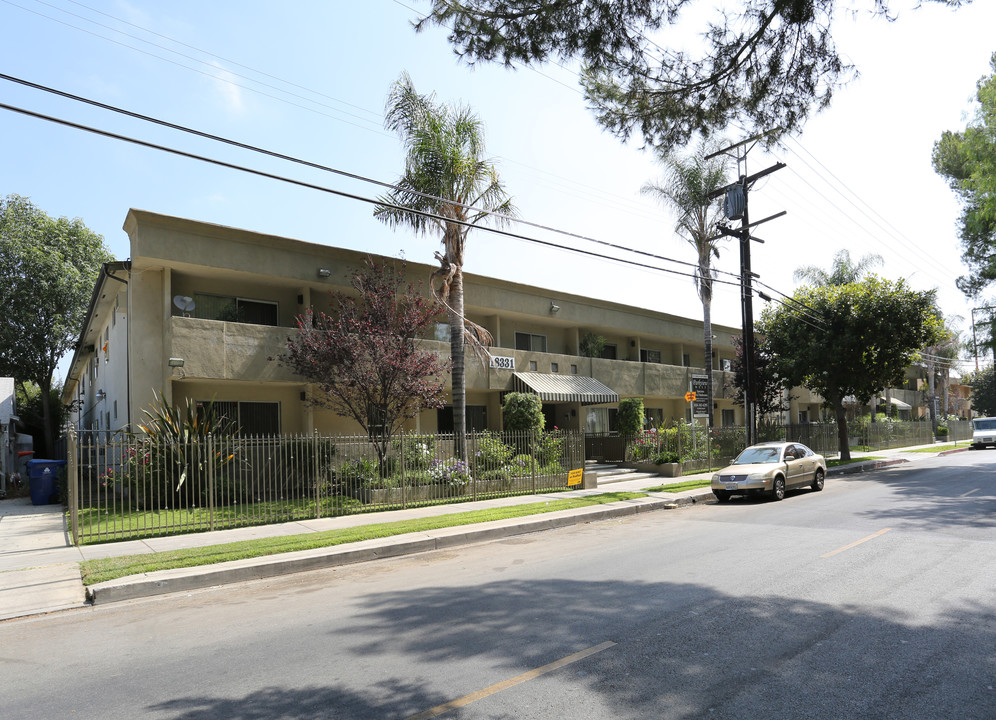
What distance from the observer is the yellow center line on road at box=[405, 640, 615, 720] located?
4.19 metres

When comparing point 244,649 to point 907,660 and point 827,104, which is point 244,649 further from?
point 827,104

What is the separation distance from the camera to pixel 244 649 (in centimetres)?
571

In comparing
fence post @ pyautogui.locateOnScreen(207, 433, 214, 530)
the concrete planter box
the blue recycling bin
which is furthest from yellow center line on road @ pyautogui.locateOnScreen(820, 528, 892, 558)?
the blue recycling bin

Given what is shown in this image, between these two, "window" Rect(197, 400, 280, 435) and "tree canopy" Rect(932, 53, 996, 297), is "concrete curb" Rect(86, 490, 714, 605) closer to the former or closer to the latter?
"window" Rect(197, 400, 280, 435)

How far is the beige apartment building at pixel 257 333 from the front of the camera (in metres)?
16.9

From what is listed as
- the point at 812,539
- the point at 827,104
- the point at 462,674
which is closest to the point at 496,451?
the point at 812,539

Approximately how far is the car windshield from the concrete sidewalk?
225cm

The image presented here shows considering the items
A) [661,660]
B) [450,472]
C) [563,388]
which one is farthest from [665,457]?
[661,660]

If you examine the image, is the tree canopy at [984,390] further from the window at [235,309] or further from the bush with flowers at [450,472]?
the window at [235,309]

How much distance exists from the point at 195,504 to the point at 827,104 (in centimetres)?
1338

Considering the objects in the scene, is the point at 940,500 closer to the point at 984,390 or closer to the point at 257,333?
the point at 257,333

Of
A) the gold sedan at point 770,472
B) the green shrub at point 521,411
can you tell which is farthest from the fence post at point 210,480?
the gold sedan at point 770,472

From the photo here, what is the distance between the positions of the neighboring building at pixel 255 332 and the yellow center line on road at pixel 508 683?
1421 cm

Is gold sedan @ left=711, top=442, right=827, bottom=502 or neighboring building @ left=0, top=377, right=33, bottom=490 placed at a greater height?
neighboring building @ left=0, top=377, right=33, bottom=490
